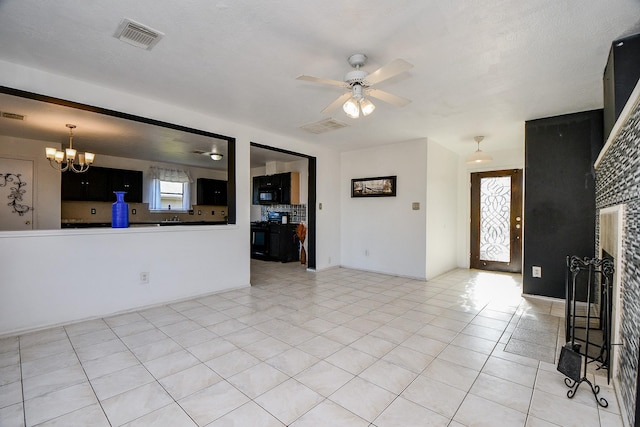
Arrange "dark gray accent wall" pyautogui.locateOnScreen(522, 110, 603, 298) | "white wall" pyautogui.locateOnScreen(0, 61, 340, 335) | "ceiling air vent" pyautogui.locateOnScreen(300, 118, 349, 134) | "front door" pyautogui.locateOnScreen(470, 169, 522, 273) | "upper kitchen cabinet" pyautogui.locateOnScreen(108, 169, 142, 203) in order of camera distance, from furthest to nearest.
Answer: "upper kitchen cabinet" pyautogui.locateOnScreen(108, 169, 142, 203) → "front door" pyautogui.locateOnScreen(470, 169, 522, 273) → "ceiling air vent" pyautogui.locateOnScreen(300, 118, 349, 134) → "dark gray accent wall" pyautogui.locateOnScreen(522, 110, 603, 298) → "white wall" pyautogui.locateOnScreen(0, 61, 340, 335)

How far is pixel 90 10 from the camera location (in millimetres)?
1938

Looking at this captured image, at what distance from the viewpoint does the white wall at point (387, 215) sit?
5113 millimetres

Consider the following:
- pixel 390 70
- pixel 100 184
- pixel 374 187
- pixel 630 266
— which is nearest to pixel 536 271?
pixel 630 266

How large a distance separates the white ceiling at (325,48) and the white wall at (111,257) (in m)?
0.18

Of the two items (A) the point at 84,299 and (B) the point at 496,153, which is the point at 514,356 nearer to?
(A) the point at 84,299

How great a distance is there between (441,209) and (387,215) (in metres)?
1.06

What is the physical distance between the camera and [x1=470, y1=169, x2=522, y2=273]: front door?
5660mm

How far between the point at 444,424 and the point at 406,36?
2.55 meters

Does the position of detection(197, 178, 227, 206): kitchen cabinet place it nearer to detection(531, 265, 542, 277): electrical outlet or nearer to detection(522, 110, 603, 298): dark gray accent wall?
detection(522, 110, 603, 298): dark gray accent wall

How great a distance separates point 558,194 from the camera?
3.88m

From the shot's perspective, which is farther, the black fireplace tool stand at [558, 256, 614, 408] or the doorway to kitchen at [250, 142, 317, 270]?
the doorway to kitchen at [250, 142, 317, 270]

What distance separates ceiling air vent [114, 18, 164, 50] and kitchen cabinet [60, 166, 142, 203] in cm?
500

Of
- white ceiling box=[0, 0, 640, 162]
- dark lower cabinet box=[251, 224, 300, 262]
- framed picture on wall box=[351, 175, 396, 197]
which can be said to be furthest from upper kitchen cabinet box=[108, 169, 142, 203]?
framed picture on wall box=[351, 175, 396, 197]

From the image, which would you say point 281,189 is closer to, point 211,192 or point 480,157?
point 211,192
